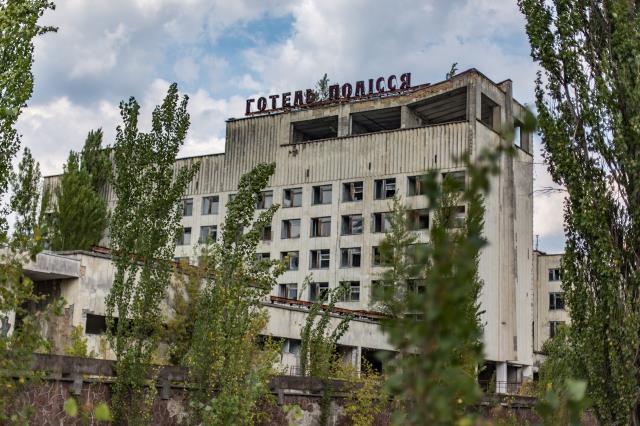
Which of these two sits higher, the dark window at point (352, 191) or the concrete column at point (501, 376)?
the dark window at point (352, 191)

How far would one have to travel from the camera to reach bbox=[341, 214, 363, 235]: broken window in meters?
55.8

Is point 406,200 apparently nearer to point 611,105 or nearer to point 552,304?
point 552,304

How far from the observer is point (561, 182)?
1616cm

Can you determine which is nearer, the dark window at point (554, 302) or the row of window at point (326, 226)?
the row of window at point (326, 226)

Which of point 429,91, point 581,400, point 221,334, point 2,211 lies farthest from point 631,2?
point 429,91

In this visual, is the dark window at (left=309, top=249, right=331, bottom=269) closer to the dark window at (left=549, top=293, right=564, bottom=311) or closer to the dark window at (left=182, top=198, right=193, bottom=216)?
the dark window at (left=182, top=198, right=193, bottom=216)

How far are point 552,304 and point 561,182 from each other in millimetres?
61598

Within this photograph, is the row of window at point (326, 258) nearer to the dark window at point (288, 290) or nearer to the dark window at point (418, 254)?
the dark window at point (288, 290)

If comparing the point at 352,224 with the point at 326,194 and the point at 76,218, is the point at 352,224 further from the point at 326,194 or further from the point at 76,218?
the point at 76,218

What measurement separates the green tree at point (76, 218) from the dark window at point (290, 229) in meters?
13.7

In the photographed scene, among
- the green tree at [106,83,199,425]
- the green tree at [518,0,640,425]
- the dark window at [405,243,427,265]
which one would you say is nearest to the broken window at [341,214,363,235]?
the green tree at [106,83,199,425]

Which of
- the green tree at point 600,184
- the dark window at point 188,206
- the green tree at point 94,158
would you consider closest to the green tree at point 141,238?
the green tree at point 600,184

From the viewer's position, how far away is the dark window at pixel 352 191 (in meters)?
56.0

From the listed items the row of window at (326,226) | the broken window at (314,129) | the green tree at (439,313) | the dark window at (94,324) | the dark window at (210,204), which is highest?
the broken window at (314,129)
